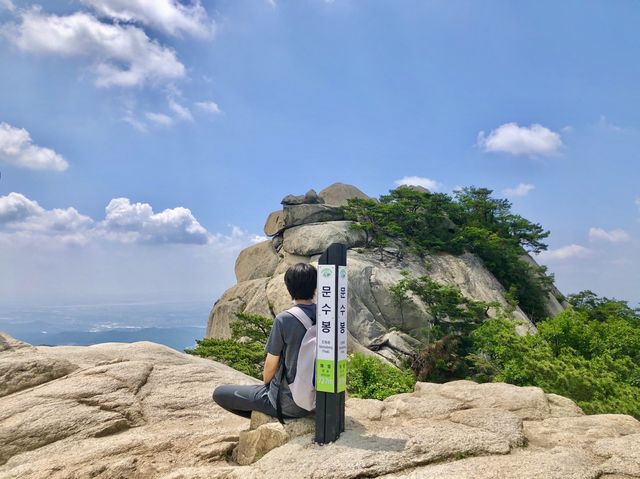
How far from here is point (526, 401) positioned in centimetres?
665

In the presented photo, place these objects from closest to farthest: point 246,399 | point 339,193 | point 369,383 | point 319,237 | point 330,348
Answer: point 330,348, point 246,399, point 369,383, point 319,237, point 339,193

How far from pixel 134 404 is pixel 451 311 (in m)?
20.3

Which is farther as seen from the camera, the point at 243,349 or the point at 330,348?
the point at 243,349

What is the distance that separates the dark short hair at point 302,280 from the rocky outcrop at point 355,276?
18.7m

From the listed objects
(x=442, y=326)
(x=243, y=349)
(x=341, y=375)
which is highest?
(x=341, y=375)

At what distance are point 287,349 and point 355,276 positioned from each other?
843 inches

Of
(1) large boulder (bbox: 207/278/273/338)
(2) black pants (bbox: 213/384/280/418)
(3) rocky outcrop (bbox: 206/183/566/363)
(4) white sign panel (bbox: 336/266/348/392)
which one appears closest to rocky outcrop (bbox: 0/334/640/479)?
(2) black pants (bbox: 213/384/280/418)

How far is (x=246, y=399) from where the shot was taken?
5.33 meters

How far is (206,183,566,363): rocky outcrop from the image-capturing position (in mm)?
25047

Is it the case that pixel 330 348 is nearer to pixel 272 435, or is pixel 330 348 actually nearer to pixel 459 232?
pixel 272 435

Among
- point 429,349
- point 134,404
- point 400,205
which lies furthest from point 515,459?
point 400,205

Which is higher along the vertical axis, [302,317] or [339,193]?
[339,193]

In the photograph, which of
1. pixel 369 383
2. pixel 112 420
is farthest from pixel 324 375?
pixel 369 383

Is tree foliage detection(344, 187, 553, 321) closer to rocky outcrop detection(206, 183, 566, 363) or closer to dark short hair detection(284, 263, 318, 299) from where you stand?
rocky outcrop detection(206, 183, 566, 363)
